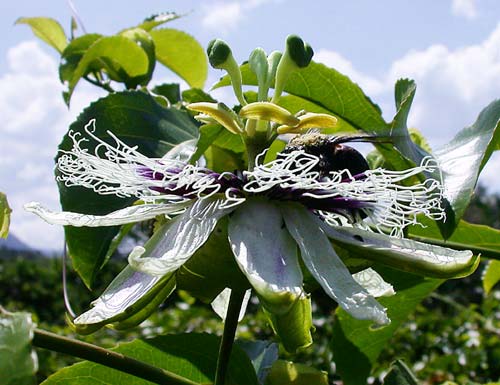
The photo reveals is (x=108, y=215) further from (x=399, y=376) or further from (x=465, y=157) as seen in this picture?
(x=399, y=376)

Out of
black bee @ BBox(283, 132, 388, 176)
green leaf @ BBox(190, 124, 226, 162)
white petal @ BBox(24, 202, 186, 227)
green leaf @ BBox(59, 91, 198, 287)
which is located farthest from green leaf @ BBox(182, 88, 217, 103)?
white petal @ BBox(24, 202, 186, 227)

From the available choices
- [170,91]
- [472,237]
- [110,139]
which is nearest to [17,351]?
[110,139]

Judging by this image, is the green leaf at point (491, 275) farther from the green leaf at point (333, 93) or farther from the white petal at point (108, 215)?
the white petal at point (108, 215)

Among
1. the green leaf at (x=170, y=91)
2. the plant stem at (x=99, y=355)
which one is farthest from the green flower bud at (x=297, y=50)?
the green leaf at (x=170, y=91)

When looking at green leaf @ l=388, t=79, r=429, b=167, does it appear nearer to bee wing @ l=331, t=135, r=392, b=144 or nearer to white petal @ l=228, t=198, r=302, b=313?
bee wing @ l=331, t=135, r=392, b=144

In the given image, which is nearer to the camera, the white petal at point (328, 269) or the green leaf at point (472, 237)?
the white petal at point (328, 269)
